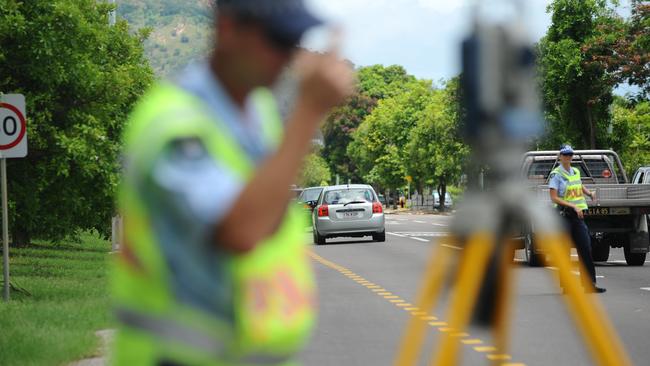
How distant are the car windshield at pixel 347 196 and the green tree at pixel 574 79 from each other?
17.8m

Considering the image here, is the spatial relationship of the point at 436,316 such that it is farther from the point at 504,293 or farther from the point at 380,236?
the point at 380,236

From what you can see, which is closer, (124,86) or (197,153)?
(197,153)

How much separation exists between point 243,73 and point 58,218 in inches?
696

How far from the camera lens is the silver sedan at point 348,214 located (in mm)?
32031

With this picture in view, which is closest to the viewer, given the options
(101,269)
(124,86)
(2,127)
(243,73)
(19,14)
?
(243,73)

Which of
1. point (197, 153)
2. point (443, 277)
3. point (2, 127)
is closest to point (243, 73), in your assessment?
point (197, 153)

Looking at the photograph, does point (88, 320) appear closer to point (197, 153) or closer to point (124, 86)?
point (124, 86)

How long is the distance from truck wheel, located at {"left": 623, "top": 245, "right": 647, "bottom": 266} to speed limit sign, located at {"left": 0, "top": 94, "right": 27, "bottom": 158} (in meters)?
10.7

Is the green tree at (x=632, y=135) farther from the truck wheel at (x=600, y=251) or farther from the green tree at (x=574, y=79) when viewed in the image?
the truck wheel at (x=600, y=251)

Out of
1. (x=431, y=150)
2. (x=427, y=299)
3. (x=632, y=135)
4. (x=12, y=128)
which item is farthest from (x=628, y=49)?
(x=431, y=150)

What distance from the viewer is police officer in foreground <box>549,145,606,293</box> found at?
571 inches

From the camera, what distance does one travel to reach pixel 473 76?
2.10m

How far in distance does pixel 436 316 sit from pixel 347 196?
74.5 ft

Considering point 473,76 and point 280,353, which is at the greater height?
point 473,76
